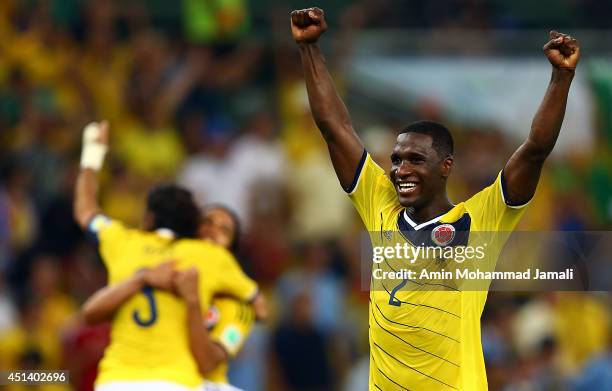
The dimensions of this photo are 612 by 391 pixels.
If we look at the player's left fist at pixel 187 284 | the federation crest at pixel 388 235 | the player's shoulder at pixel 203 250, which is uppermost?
the federation crest at pixel 388 235

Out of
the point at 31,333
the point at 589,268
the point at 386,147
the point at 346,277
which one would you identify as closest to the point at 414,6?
the point at 386,147

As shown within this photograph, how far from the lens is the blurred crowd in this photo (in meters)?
13.2

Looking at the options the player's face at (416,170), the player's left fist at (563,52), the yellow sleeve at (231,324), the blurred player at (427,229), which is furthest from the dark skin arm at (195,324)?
the player's left fist at (563,52)

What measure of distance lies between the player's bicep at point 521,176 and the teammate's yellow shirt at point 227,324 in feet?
9.55

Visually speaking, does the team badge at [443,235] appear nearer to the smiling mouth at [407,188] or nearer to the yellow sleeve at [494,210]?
the yellow sleeve at [494,210]

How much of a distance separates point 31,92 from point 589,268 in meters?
7.97

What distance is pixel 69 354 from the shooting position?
10.4 m

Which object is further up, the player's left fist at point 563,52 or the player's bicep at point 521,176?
the player's left fist at point 563,52

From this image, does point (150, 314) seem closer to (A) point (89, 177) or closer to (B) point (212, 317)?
(B) point (212, 317)

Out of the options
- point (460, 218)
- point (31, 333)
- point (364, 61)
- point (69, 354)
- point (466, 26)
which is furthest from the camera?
point (466, 26)

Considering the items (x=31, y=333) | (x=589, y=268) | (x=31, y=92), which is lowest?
(x=31, y=333)

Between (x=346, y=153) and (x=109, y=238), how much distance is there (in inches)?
92.8

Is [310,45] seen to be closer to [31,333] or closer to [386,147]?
[31,333]

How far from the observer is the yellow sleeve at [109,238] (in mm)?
8516
